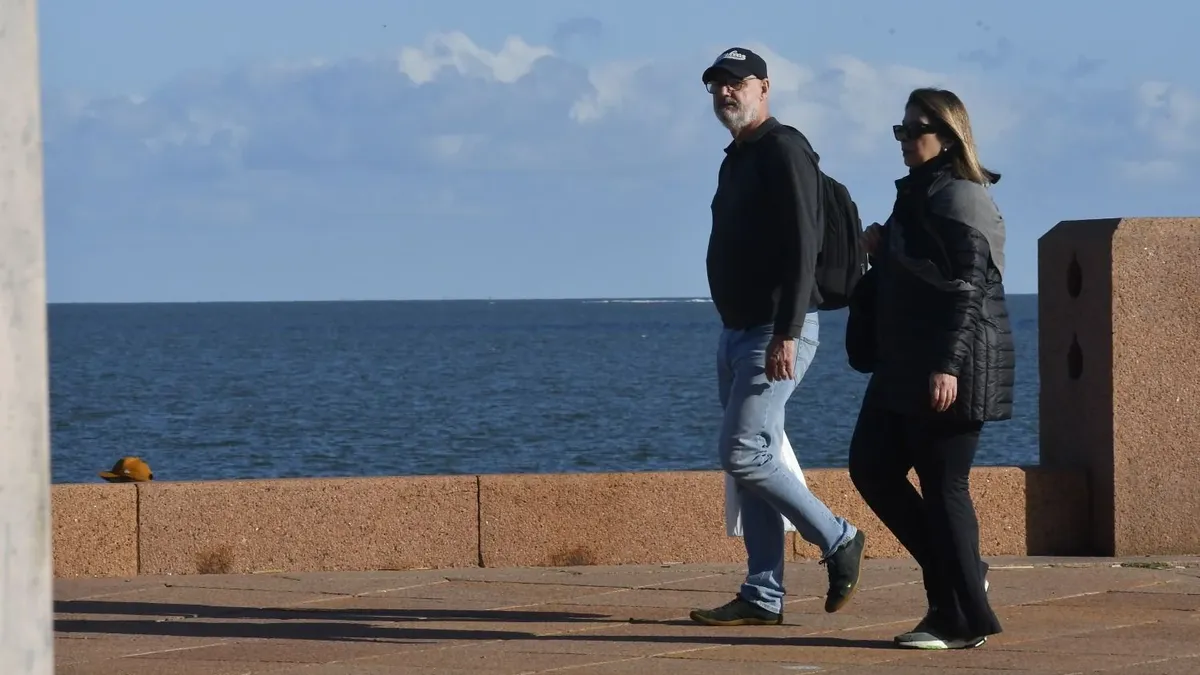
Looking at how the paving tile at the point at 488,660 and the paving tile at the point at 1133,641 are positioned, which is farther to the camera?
the paving tile at the point at 1133,641

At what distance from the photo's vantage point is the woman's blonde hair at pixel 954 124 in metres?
4.95

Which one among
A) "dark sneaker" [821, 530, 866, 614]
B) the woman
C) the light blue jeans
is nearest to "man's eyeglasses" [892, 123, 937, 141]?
the woman

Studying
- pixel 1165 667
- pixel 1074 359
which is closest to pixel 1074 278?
pixel 1074 359

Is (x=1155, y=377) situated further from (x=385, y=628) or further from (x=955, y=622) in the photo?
(x=385, y=628)

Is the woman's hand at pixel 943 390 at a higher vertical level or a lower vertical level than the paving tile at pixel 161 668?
higher

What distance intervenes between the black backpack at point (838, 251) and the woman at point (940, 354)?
277 millimetres

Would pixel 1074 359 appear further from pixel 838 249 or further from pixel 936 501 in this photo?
pixel 936 501

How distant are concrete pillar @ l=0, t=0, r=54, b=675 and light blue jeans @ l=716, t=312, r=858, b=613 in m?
2.97

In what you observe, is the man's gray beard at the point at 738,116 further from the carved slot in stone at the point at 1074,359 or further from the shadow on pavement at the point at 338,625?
the carved slot in stone at the point at 1074,359

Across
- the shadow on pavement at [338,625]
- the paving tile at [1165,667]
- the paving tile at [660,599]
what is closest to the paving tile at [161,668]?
the shadow on pavement at [338,625]

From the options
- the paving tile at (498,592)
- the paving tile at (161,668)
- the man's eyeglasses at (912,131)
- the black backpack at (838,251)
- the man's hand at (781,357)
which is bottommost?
the paving tile at (161,668)

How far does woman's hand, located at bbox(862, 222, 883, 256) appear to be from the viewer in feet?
17.0

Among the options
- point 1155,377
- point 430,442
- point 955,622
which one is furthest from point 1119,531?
point 430,442

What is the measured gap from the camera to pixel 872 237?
5.20 m
